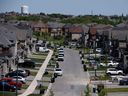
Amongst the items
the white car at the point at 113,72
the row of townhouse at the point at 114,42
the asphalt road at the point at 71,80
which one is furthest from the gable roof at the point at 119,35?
the white car at the point at 113,72

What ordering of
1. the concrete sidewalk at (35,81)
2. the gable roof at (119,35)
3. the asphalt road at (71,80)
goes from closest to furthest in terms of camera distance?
the concrete sidewalk at (35,81) → the asphalt road at (71,80) → the gable roof at (119,35)

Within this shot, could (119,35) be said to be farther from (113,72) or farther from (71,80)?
(71,80)

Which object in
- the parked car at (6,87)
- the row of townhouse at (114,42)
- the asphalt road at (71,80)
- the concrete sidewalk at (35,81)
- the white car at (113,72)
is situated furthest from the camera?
the row of townhouse at (114,42)

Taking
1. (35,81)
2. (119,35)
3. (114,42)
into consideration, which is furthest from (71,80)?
(119,35)

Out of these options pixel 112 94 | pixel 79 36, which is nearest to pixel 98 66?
pixel 112 94

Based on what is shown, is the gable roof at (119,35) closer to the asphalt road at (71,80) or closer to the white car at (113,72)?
the asphalt road at (71,80)

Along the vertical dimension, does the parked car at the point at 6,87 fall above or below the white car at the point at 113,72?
above

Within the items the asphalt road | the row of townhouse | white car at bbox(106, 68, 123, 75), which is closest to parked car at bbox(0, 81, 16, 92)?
the asphalt road

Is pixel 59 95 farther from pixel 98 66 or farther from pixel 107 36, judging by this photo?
pixel 107 36

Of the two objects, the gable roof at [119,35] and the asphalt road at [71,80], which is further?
the gable roof at [119,35]
